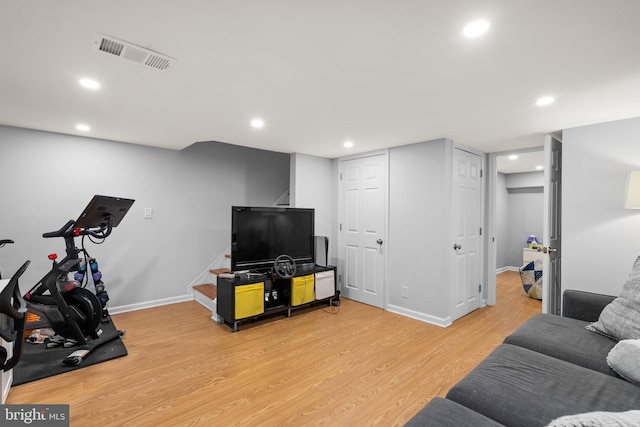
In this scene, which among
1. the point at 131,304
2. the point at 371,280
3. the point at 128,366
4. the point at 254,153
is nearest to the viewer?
the point at 128,366

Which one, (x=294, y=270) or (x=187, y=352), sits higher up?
(x=294, y=270)

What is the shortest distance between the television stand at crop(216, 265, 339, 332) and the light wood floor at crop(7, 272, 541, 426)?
0.53 ft

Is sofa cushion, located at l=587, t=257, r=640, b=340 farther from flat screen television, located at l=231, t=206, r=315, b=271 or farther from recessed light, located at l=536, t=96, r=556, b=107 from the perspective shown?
flat screen television, located at l=231, t=206, r=315, b=271

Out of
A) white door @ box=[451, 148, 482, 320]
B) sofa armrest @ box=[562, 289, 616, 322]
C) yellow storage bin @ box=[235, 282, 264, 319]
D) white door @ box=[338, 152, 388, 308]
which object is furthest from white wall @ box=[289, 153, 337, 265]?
sofa armrest @ box=[562, 289, 616, 322]

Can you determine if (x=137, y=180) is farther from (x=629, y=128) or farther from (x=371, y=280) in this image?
(x=629, y=128)

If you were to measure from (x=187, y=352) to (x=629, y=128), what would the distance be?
4414mm

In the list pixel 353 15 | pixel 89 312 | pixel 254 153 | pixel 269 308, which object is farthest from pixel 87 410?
pixel 254 153

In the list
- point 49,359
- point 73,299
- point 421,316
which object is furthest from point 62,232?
point 421,316

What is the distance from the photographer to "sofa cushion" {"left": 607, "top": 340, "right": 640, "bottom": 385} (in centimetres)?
131

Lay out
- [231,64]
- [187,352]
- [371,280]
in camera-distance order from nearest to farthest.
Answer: [231,64] < [187,352] < [371,280]

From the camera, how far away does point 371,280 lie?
13.5 feet

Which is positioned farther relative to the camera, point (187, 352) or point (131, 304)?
point (131, 304)

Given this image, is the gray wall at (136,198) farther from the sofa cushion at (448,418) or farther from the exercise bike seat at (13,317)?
the sofa cushion at (448,418)

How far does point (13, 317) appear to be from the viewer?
1.43 meters
